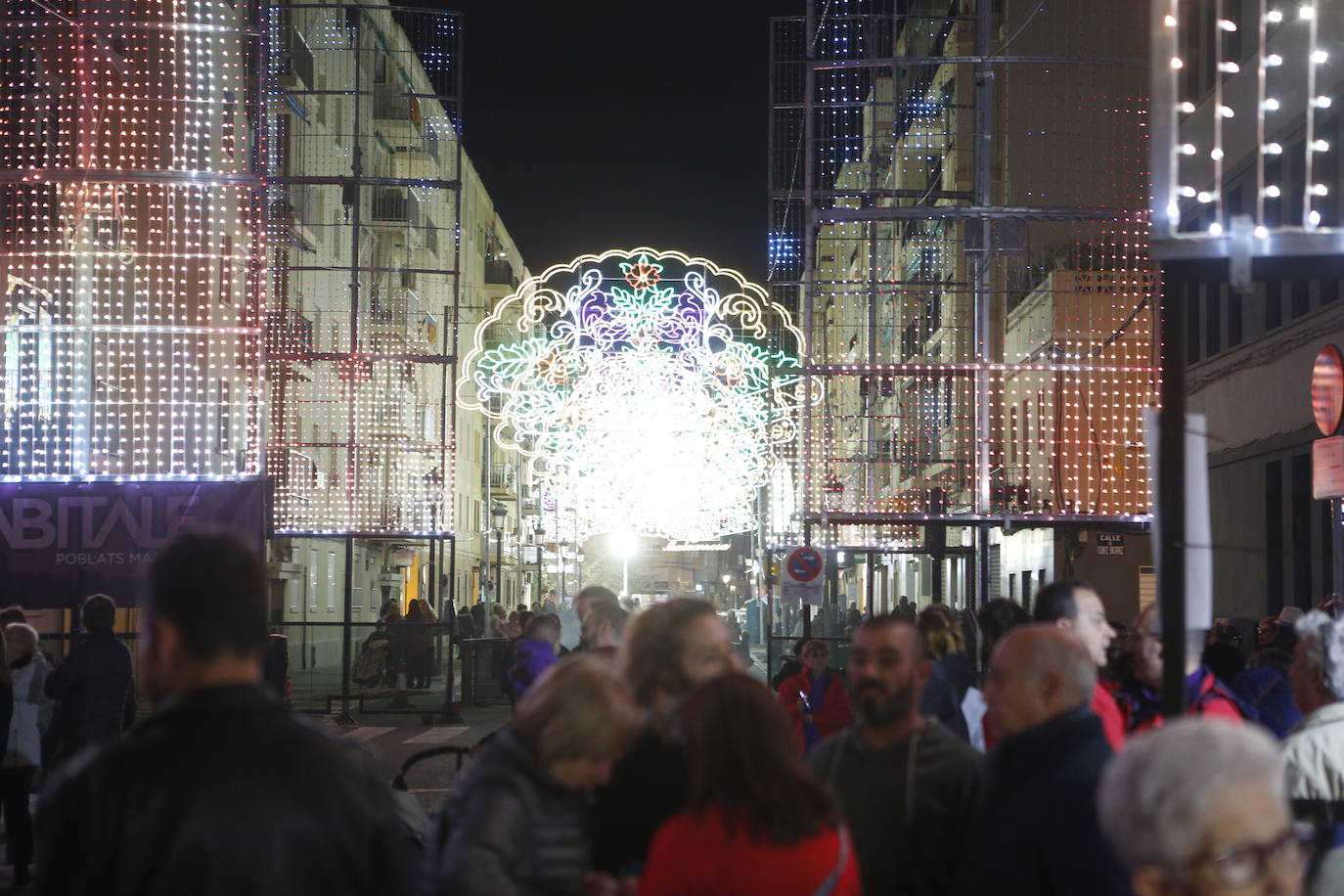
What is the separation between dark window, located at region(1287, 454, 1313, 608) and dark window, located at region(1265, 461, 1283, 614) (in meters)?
0.79

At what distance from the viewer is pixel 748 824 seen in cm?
465

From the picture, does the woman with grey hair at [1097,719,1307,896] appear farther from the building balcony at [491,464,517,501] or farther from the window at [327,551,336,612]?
the building balcony at [491,464,517,501]

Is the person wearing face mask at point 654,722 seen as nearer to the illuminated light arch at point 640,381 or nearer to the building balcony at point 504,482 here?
the illuminated light arch at point 640,381

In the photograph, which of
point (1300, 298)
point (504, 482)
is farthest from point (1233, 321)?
point (504, 482)

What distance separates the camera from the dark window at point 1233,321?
30.0 m

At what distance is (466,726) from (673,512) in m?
4.29

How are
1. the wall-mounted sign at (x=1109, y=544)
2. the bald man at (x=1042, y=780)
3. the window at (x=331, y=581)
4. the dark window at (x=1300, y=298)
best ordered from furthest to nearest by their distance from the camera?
1. the window at (x=331, y=581)
2. the wall-mounted sign at (x=1109, y=544)
3. the dark window at (x=1300, y=298)
4. the bald man at (x=1042, y=780)

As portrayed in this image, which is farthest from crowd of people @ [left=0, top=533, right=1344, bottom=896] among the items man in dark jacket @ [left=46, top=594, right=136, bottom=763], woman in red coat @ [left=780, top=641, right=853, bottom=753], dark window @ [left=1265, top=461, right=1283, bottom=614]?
dark window @ [left=1265, top=461, right=1283, bottom=614]

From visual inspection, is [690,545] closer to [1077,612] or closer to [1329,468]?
[1329,468]

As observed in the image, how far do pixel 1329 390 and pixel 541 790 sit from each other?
59.2 ft

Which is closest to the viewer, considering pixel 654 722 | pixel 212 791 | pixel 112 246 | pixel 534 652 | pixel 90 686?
pixel 212 791

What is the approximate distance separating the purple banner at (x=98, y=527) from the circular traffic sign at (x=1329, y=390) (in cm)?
1162

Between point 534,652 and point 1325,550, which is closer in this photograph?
point 534,652

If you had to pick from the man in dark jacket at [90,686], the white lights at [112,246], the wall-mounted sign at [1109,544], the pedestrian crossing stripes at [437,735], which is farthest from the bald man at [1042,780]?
the wall-mounted sign at [1109,544]
